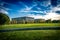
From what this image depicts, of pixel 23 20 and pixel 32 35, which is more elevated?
pixel 23 20

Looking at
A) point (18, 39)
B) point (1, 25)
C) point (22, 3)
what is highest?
point (22, 3)

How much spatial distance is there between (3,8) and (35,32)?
0.73 m

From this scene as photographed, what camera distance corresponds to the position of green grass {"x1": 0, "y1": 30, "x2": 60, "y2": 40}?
2615mm

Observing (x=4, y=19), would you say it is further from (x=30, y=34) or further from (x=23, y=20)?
(x=30, y=34)

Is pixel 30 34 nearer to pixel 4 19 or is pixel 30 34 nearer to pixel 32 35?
pixel 32 35

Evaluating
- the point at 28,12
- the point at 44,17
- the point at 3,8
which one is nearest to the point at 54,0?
the point at 44,17

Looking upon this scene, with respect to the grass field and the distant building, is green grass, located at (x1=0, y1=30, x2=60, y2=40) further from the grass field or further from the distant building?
the distant building

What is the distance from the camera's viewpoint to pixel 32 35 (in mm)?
2637

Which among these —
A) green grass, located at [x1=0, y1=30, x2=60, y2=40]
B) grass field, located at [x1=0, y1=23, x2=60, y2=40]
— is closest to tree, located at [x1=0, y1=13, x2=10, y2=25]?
grass field, located at [x1=0, y1=23, x2=60, y2=40]

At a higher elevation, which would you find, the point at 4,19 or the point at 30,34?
the point at 4,19

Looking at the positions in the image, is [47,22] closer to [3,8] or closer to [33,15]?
[33,15]

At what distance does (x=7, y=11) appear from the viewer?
264 centimetres

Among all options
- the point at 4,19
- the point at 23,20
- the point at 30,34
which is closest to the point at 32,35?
the point at 30,34

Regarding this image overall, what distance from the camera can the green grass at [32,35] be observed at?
8.58 ft
